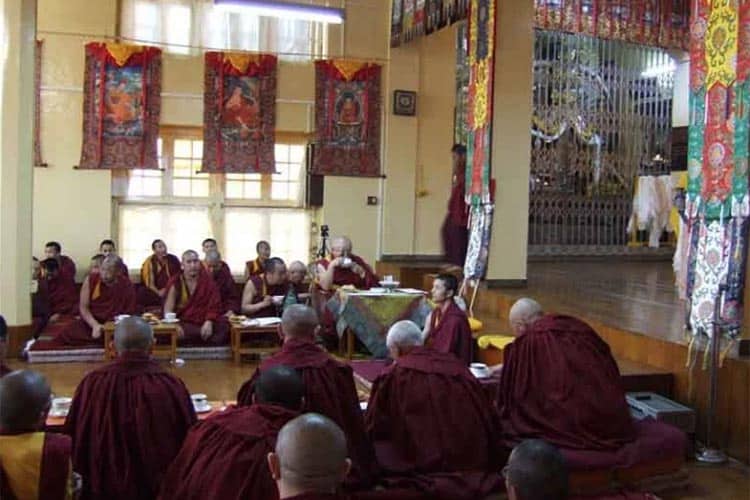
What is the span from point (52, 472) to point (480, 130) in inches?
259

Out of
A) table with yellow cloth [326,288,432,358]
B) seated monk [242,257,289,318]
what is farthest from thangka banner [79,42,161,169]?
table with yellow cloth [326,288,432,358]

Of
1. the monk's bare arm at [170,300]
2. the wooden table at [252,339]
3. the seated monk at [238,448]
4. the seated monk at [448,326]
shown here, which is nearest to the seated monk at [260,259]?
the monk's bare arm at [170,300]

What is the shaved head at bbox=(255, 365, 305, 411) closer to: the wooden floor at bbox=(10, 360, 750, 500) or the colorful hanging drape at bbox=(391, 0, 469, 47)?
the wooden floor at bbox=(10, 360, 750, 500)

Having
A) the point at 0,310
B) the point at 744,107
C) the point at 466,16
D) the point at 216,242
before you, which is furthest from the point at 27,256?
the point at 744,107

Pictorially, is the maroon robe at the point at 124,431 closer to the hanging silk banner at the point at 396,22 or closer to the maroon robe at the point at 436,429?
the maroon robe at the point at 436,429

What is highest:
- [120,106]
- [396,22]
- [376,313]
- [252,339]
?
[396,22]

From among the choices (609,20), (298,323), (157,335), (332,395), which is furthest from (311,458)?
(609,20)

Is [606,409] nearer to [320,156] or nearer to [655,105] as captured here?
[320,156]

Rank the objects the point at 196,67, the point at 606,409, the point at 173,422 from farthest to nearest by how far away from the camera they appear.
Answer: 1. the point at 196,67
2. the point at 606,409
3. the point at 173,422

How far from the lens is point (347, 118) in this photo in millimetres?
10812

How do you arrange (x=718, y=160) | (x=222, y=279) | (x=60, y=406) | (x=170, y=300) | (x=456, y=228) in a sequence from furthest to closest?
(x=456, y=228)
(x=222, y=279)
(x=170, y=300)
(x=718, y=160)
(x=60, y=406)

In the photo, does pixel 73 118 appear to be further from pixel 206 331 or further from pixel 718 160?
pixel 718 160

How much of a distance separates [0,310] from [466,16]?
221 inches

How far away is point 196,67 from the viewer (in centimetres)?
1038
